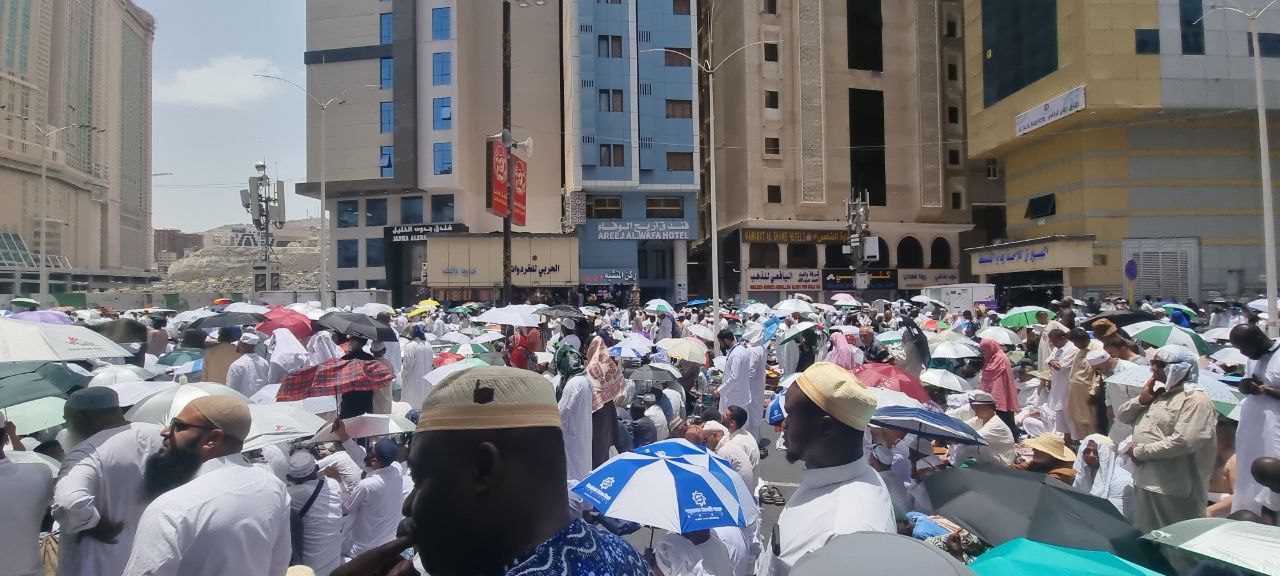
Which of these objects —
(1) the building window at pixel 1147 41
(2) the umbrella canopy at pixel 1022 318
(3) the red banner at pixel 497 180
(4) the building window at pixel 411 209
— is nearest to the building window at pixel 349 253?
(4) the building window at pixel 411 209

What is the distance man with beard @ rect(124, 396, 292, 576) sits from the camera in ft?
8.73

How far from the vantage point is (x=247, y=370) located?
7664mm

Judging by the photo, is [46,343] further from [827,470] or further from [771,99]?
[771,99]

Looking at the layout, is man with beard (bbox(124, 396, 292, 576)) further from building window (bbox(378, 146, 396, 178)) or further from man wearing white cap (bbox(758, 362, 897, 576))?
building window (bbox(378, 146, 396, 178))

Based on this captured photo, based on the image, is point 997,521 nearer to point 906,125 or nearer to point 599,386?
point 599,386

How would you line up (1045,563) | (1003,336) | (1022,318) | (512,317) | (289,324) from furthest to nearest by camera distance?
1. (1022,318)
2. (512,317)
3. (1003,336)
4. (289,324)
5. (1045,563)

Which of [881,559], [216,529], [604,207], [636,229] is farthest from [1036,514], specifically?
[604,207]

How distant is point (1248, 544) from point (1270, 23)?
4338cm

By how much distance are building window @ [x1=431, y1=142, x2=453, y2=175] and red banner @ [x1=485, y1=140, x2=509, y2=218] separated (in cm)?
2725

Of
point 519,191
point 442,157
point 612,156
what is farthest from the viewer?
point 442,157

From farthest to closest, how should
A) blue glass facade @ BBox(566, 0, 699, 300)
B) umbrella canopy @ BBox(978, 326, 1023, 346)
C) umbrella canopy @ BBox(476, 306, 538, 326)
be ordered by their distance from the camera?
blue glass facade @ BBox(566, 0, 699, 300) → umbrella canopy @ BBox(476, 306, 538, 326) → umbrella canopy @ BBox(978, 326, 1023, 346)

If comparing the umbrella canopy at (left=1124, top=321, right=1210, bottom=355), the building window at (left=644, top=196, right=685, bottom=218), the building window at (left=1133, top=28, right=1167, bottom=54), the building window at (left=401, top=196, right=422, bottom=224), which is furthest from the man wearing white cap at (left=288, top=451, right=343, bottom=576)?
the building window at (left=401, top=196, right=422, bottom=224)

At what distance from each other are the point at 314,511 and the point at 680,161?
39967 mm

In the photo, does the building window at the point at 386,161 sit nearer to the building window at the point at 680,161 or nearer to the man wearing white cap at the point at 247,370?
the building window at the point at 680,161
